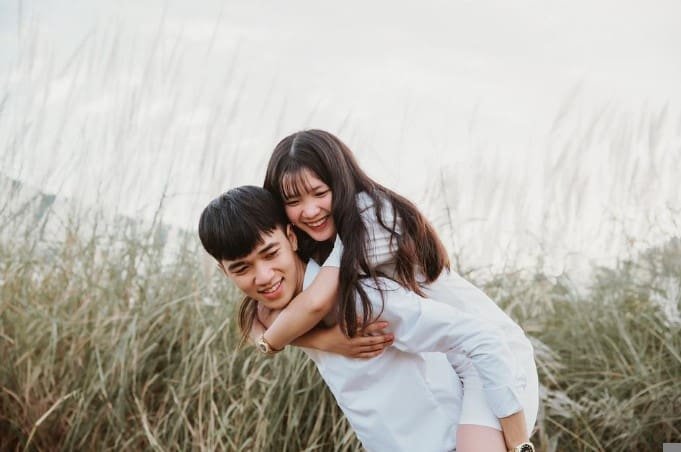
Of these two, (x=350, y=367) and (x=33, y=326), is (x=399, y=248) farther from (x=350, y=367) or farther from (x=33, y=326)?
(x=33, y=326)

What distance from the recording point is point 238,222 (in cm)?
193

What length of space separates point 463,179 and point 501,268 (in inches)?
18.6

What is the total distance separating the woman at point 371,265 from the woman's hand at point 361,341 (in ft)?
0.09

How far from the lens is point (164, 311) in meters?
3.16

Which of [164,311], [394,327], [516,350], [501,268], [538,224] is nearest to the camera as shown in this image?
[394,327]

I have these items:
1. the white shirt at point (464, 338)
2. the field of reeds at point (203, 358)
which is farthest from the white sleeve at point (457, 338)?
the field of reeds at point (203, 358)

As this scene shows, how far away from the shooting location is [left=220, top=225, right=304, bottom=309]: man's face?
195 cm

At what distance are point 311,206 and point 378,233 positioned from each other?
6.5 inches

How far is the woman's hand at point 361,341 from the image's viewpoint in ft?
6.11

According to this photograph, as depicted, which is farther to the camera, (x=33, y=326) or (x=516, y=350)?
(x=33, y=326)

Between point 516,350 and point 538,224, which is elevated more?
point 516,350

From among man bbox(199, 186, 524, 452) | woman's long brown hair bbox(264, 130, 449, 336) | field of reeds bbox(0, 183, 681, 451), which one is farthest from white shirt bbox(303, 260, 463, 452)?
field of reeds bbox(0, 183, 681, 451)

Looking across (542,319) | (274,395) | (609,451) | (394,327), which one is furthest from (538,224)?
(394,327)

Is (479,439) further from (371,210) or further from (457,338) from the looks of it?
(371,210)
